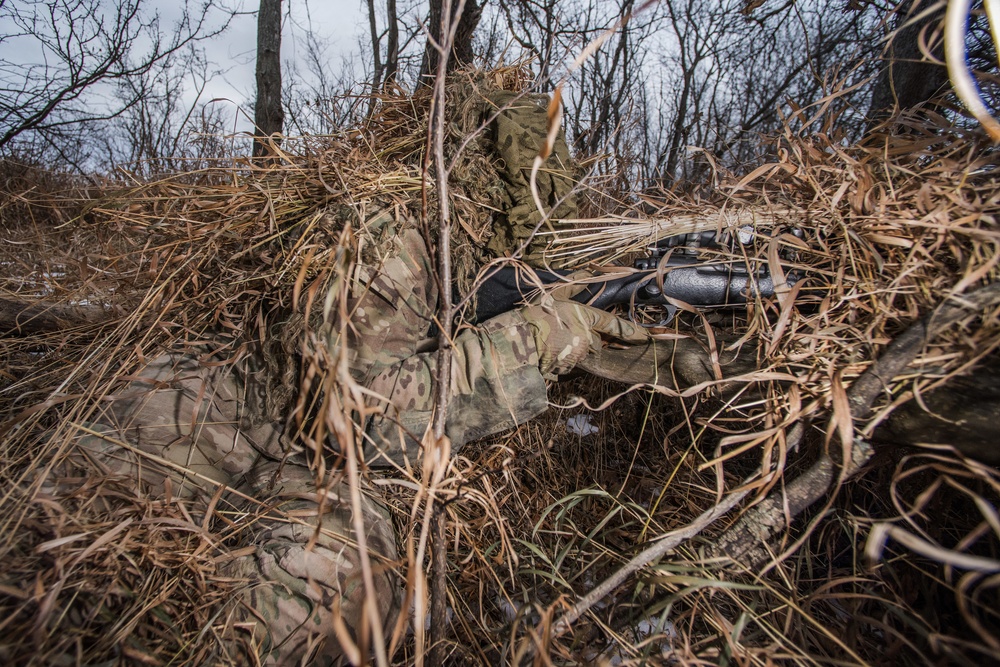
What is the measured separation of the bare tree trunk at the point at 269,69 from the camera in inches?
197

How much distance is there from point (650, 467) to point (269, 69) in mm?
5658

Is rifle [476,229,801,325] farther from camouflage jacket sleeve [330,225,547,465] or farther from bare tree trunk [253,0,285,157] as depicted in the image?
bare tree trunk [253,0,285,157]

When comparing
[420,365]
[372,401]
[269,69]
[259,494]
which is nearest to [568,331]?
[420,365]

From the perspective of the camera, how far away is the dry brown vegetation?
99cm

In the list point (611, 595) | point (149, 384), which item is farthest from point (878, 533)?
point (149, 384)

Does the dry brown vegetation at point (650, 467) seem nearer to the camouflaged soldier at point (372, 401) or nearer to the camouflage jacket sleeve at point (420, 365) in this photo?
the camouflaged soldier at point (372, 401)

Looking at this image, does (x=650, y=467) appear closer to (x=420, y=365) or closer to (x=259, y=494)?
(x=420, y=365)

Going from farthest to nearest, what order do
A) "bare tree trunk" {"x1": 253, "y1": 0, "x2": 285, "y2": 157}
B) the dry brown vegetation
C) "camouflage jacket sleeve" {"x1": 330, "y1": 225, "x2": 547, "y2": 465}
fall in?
"bare tree trunk" {"x1": 253, "y1": 0, "x2": 285, "y2": 157}
"camouflage jacket sleeve" {"x1": 330, "y1": 225, "x2": 547, "y2": 465}
the dry brown vegetation

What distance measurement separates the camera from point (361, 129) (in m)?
1.89

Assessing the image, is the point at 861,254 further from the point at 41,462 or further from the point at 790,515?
the point at 41,462

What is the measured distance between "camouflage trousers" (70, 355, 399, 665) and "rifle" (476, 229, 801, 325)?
2.64 ft

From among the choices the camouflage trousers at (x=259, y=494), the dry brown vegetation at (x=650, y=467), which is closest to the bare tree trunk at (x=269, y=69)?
the dry brown vegetation at (x=650, y=467)

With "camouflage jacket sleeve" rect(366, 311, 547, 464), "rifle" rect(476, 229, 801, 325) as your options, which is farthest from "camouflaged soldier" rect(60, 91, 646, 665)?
"rifle" rect(476, 229, 801, 325)

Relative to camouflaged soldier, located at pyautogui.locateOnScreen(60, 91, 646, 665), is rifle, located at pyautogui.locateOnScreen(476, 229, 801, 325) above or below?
above
